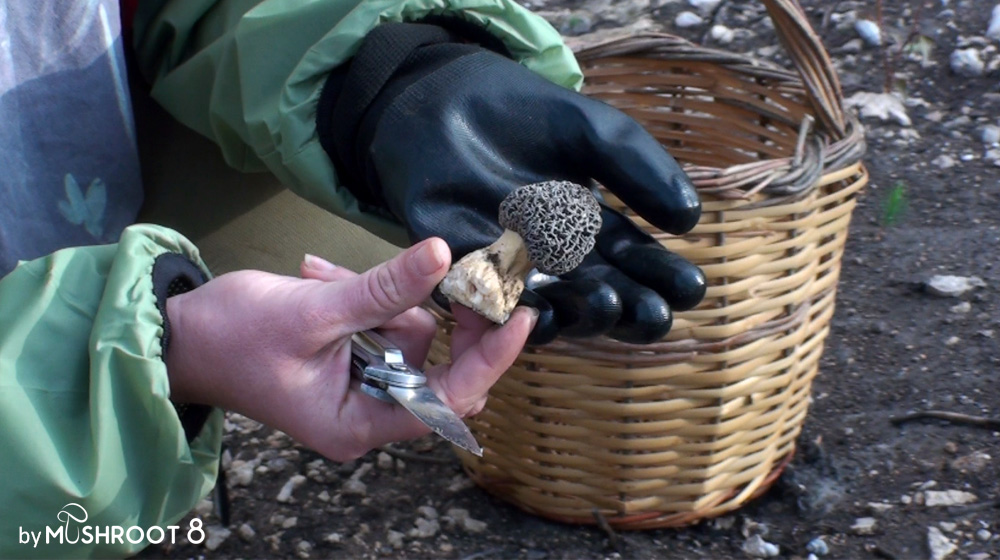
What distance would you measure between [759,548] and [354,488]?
610 millimetres

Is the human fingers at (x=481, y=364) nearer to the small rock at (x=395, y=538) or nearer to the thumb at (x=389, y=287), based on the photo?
the thumb at (x=389, y=287)

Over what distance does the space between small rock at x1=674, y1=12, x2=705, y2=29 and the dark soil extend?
90cm

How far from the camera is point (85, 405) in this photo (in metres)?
0.85

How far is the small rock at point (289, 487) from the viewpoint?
1520mm

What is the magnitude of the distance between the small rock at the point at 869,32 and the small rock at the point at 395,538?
1.95 metres

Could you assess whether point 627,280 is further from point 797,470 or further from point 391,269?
point 797,470

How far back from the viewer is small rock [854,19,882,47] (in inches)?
104

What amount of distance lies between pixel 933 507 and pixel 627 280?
723mm

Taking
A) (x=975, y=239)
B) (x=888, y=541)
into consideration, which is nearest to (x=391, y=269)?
(x=888, y=541)

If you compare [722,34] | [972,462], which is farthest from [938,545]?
[722,34]

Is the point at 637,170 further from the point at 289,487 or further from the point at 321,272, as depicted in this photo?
the point at 289,487

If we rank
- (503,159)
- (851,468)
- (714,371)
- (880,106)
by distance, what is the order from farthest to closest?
(880,106) → (851,468) → (714,371) → (503,159)

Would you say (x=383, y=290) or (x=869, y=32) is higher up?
(x=383, y=290)

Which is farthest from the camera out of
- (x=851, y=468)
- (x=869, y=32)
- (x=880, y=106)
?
(x=869, y=32)
